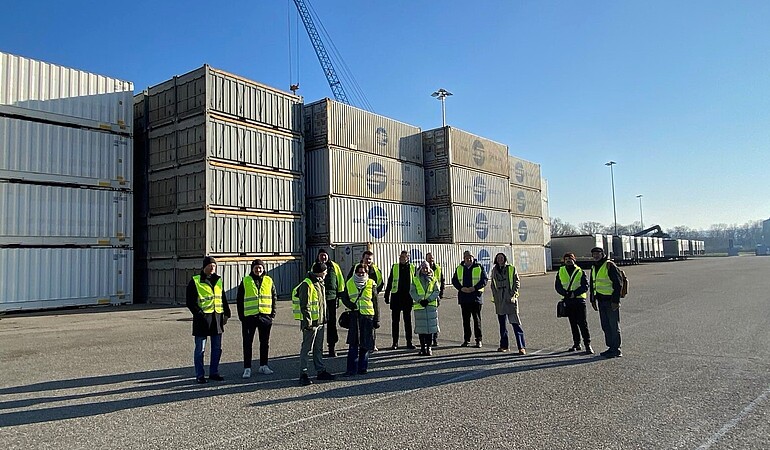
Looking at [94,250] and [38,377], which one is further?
[94,250]

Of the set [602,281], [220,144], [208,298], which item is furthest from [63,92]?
[602,281]

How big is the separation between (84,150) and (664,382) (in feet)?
69.5

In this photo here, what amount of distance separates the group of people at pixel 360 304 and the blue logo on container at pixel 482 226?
2180 centimetres

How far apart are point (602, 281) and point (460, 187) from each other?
22.0m

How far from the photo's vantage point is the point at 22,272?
712 inches

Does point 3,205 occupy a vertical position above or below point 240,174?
below

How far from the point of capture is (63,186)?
19.5 meters

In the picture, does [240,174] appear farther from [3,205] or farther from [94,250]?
[3,205]

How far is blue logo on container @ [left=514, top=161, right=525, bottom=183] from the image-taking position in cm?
3909

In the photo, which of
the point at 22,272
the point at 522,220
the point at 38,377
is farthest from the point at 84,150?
the point at 522,220

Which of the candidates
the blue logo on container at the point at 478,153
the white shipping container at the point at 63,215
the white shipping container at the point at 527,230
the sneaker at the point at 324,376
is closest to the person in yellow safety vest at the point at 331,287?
the sneaker at the point at 324,376

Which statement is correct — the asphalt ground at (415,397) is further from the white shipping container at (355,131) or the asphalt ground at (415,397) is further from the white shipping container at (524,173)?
the white shipping container at (524,173)

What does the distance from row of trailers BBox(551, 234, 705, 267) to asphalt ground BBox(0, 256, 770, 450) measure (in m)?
35.1

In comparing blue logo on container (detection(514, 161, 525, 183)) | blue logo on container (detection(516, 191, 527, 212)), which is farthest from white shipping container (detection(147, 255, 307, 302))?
blue logo on container (detection(514, 161, 525, 183))
